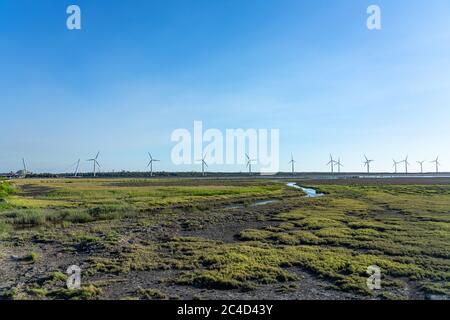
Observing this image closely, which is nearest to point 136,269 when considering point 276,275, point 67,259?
point 67,259

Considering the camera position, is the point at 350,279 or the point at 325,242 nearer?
the point at 350,279

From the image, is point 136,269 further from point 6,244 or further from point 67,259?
point 6,244

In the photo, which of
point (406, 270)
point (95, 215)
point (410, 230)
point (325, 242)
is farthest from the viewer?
point (95, 215)
